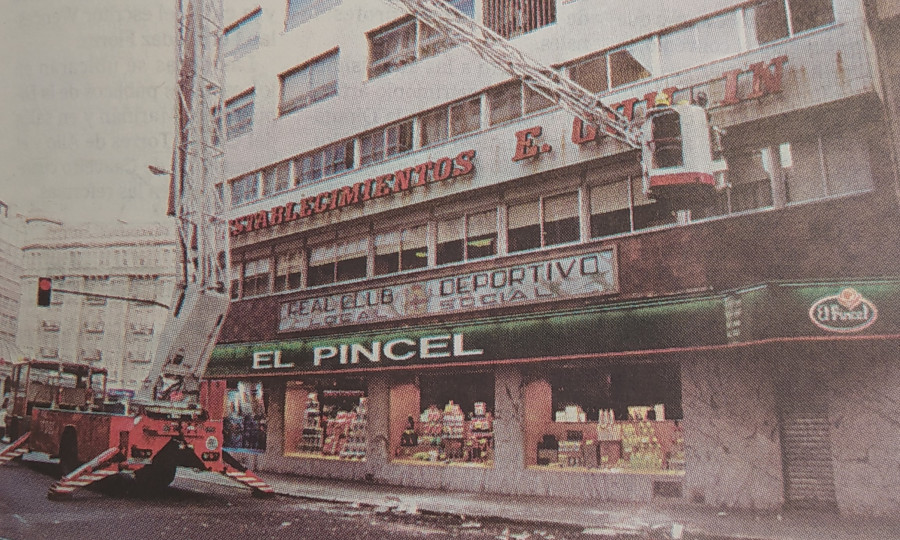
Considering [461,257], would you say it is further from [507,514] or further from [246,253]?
[246,253]

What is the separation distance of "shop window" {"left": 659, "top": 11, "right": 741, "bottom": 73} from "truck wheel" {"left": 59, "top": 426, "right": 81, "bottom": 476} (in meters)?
10.6

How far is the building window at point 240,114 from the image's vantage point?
17.0m

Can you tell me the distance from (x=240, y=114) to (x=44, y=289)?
32.5 ft

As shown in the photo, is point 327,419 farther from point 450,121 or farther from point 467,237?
point 450,121

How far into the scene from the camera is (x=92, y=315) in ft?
32.5

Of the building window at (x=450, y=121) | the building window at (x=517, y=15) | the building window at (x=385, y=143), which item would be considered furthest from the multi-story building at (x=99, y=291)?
the building window at (x=517, y=15)

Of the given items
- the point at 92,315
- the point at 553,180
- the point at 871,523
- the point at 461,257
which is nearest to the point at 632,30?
the point at 553,180

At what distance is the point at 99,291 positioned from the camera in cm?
989

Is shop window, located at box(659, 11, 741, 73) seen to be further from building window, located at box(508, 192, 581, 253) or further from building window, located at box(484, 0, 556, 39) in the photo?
building window, located at box(508, 192, 581, 253)

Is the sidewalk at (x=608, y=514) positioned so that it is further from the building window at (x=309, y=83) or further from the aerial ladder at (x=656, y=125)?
the building window at (x=309, y=83)

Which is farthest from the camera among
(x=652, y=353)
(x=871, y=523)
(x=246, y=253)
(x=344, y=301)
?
(x=246, y=253)

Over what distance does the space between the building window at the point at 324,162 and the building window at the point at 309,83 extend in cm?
124

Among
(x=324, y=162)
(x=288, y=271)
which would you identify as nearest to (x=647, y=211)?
(x=324, y=162)

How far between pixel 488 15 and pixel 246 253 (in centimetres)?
847
